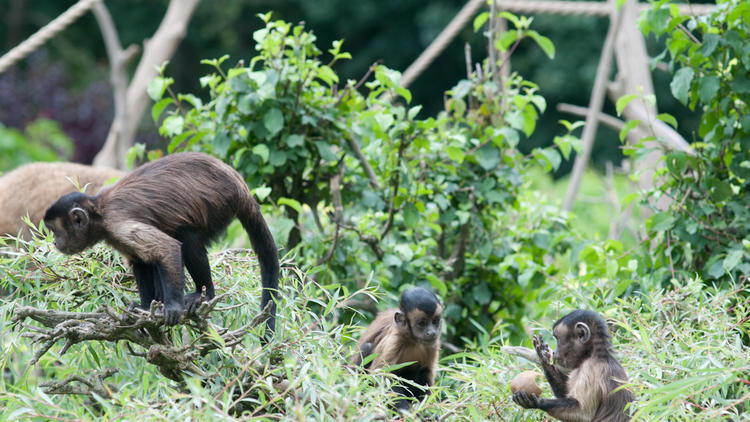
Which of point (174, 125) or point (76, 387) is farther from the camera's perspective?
point (174, 125)

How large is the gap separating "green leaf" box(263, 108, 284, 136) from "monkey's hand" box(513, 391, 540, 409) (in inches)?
82.2

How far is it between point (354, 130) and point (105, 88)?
12.2 metres

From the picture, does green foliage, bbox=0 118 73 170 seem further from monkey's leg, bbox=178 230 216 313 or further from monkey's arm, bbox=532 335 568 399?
monkey's arm, bbox=532 335 568 399

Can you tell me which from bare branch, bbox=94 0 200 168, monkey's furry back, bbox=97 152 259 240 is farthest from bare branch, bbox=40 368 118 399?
bare branch, bbox=94 0 200 168

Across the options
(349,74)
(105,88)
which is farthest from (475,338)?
(349,74)

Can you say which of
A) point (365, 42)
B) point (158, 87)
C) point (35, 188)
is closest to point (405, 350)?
point (158, 87)

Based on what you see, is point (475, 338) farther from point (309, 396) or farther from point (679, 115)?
point (679, 115)

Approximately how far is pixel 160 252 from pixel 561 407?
1609 mm

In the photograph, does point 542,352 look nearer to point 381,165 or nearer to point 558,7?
point 381,165

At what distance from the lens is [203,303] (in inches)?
108

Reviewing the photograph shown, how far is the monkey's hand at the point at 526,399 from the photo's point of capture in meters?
2.99

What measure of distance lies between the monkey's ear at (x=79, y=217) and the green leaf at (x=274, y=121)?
146 centimetres

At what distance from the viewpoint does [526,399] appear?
2992 mm

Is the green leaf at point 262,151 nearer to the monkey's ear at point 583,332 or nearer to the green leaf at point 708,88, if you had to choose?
the monkey's ear at point 583,332
